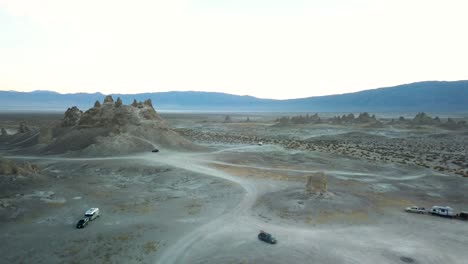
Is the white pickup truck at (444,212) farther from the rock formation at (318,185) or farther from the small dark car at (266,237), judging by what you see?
the small dark car at (266,237)

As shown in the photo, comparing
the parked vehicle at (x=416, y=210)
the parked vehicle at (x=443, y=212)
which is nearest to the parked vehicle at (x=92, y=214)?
the parked vehicle at (x=416, y=210)

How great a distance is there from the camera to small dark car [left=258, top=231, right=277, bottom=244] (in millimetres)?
24259

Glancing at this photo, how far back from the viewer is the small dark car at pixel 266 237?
79.6ft

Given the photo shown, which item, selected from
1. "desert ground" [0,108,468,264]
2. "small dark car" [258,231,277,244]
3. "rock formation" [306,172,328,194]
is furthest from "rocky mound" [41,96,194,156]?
"small dark car" [258,231,277,244]

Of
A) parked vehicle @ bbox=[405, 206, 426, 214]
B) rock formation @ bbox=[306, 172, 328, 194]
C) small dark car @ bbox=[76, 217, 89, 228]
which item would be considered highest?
rock formation @ bbox=[306, 172, 328, 194]

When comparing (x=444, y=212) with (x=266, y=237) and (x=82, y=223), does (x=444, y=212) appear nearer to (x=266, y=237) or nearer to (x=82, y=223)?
(x=266, y=237)

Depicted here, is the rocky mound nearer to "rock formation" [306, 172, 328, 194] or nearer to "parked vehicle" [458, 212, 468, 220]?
"rock formation" [306, 172, 328, 194]

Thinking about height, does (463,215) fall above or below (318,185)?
below

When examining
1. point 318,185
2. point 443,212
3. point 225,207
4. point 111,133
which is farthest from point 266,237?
point 111,133

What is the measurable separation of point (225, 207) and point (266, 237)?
8.84 metres

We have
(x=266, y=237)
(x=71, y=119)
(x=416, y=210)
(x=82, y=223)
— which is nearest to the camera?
(x=266, y=237)

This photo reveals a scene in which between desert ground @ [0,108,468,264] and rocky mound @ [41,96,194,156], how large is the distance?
0.85 meters

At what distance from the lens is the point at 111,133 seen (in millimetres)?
63000

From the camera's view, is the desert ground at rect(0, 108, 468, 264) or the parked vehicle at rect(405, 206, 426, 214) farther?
the parked vehicle at rect(405, 206, 426, 214)
